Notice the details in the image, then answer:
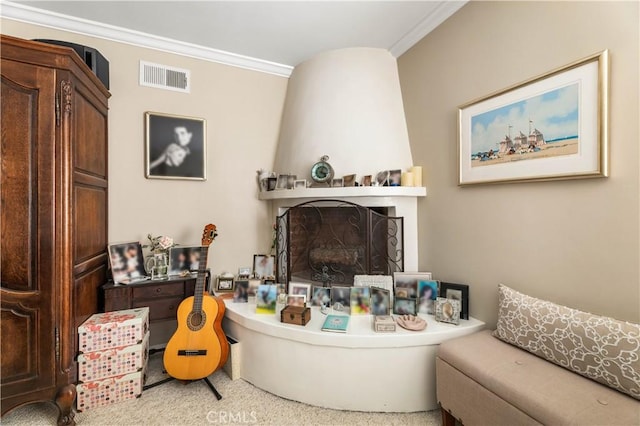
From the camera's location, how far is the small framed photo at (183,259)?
96.4 inches

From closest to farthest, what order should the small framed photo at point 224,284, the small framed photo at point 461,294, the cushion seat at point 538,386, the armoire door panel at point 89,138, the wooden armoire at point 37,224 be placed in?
1. the cushion seat at point 538,386
2. the wooden armoire at point 37,224
3. the armoire door panel at point 89,138
4. the small framed photo at point 461,294
5. the small framed photo at point 224,284

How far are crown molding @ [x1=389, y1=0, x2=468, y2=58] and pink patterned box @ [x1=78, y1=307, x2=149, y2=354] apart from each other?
114 inches

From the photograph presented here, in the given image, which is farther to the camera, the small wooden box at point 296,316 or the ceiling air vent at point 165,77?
the ceiling air vent at point 165,77

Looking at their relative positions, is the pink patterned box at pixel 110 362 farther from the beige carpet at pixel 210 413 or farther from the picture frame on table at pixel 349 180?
the picture frame on table at pixel 349 180

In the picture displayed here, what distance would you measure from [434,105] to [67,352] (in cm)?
290

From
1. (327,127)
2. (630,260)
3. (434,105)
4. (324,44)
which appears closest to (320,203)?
(327,127)

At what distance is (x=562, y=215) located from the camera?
156cm

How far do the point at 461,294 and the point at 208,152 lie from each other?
7.82ft

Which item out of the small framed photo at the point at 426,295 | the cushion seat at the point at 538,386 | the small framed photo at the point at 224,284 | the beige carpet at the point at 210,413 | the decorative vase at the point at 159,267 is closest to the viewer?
the cushion seat at the point at 538,386

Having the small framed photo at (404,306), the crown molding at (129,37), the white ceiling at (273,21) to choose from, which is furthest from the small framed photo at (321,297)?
the crown molding at (129,37)

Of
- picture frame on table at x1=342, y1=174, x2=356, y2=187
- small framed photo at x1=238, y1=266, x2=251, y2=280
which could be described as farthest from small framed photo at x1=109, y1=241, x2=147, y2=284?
picture frame on table at x1=342, y1=174, x2=356, y2=187

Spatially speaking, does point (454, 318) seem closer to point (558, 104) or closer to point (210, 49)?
point (558, 104)

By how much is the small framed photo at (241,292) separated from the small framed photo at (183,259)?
374mm

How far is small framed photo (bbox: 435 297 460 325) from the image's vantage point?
74.7 inches
